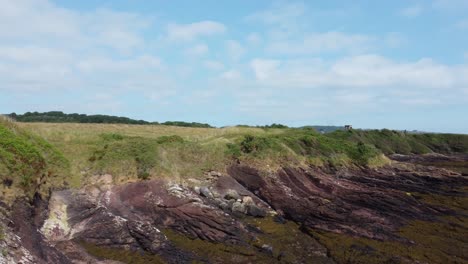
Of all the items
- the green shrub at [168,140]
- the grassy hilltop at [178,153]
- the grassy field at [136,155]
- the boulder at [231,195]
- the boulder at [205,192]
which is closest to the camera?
the grassy field at [136,155]

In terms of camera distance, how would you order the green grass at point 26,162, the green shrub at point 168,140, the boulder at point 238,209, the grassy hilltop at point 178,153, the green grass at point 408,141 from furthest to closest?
1. the green grass at point 408,141
2. the green shrub at point 168,140
3. the grassy hilltop at point 178,153
4. the boulder at point 238,209
5. the green grass at point 26,162

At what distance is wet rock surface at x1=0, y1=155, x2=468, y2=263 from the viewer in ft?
67.3

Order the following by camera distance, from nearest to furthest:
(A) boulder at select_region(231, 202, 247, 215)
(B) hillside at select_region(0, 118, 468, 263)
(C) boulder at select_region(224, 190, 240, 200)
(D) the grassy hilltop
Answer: (B) hillside at select_region(0, 118, 468, 263) < (A) boulder at select_region(231, 202, 247, 215) < (C) boulder at select_region(224, 190, 240, 200) < (D) the grassy hilltop

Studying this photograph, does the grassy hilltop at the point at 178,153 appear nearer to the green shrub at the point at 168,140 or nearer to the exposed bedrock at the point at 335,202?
the green shrub at the point at 168,140

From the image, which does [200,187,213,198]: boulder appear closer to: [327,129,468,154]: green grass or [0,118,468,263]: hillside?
[0,118,468,263]: hillside

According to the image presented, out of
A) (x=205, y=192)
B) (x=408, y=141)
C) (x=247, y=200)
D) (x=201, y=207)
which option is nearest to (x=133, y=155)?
(x=205, y=192)

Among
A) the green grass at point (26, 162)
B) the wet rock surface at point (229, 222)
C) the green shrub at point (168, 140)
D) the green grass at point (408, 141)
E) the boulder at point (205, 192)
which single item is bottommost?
the wet rock surface at point (229, 222)

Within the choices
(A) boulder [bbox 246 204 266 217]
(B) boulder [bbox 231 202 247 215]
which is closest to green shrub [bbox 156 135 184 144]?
(B) boulder [bbox 231 202 247 215]

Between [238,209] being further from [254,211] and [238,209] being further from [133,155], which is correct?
[133,155]

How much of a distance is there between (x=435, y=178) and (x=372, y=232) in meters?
24.8

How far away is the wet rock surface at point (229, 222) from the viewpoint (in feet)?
67.3

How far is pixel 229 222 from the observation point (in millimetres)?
24703

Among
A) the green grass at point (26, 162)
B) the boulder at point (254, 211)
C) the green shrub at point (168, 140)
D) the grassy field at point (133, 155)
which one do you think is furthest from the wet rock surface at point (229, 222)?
the green shrub at point (168, 140)

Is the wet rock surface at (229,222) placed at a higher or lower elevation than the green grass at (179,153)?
lower
